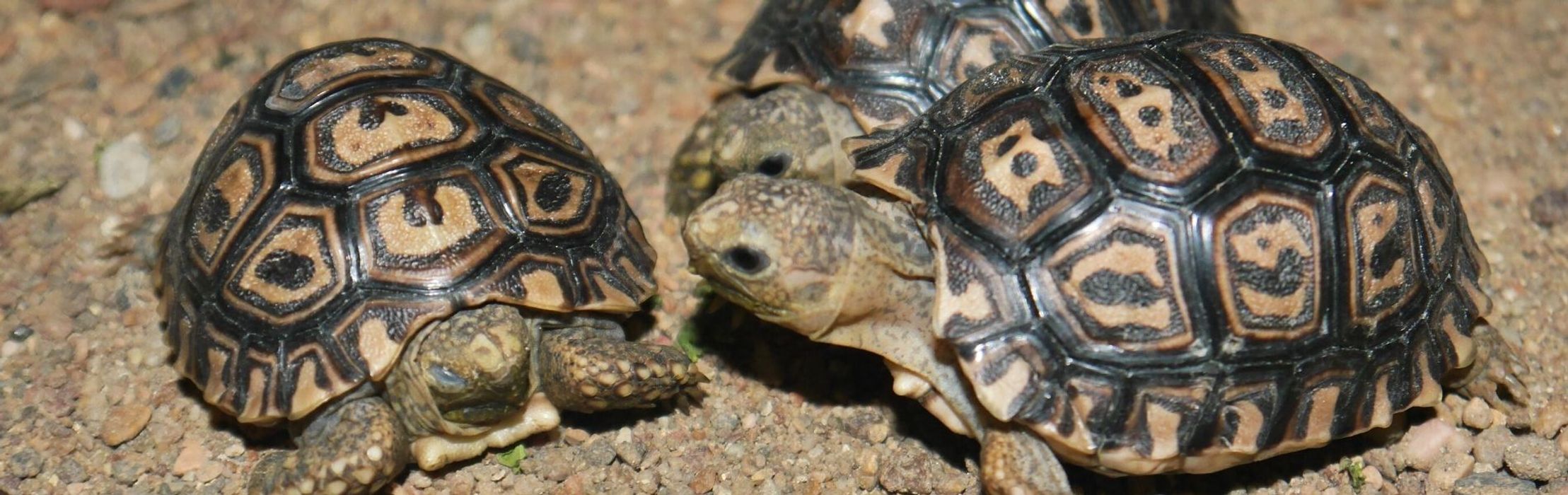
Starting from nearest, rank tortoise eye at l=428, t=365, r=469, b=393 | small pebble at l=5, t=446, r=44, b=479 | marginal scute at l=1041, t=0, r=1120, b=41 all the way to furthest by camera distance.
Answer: tortoise eye at l=428, t=365, r=469, b=393 → small pebble at l=5, t=446, r=44, b=479 → marginal scute at l=1041, t=0, r=1120, b=41

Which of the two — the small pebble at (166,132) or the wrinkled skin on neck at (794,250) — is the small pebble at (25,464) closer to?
the small pebble at (166,132)

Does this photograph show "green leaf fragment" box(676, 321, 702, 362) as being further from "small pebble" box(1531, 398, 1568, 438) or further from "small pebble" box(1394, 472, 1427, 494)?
"small pebble" box(1531, 398, 1568, 438)

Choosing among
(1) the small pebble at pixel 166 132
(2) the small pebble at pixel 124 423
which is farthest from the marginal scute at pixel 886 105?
(1) the small pebble at pixel 166 132

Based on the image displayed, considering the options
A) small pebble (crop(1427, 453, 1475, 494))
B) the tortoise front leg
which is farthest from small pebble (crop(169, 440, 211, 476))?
small pebble (crop(1427, 453, 1475, 494))

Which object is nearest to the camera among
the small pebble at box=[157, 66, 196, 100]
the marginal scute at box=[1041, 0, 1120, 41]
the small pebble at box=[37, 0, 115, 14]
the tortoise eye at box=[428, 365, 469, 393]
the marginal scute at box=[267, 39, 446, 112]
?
the tortoise eye at box=[428, 365, 469, 393]

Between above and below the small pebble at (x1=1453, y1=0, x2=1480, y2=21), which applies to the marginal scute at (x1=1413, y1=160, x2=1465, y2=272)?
above

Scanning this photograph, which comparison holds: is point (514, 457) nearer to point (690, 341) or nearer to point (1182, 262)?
point (690, 341)
